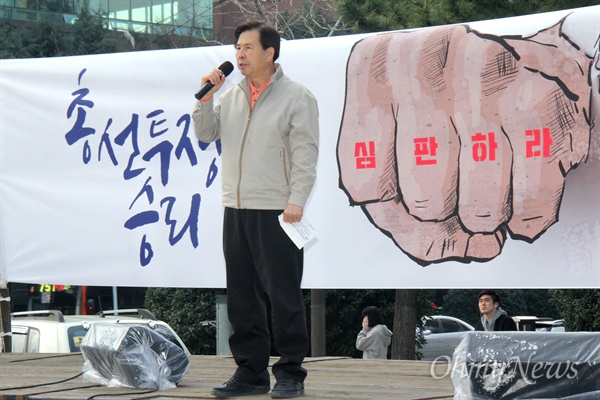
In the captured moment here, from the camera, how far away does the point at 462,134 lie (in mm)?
6191

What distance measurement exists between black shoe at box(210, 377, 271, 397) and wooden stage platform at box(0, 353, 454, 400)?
0.05 m

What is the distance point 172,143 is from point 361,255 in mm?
1520

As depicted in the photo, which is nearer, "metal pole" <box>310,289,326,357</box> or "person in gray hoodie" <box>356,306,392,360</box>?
"person in gray hoodie" <box>356,306,392,360</box>

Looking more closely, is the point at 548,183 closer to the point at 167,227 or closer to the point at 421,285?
the point at 421,285

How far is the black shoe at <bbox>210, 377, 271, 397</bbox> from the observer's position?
4512 mm

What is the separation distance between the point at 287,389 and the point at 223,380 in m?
0.96

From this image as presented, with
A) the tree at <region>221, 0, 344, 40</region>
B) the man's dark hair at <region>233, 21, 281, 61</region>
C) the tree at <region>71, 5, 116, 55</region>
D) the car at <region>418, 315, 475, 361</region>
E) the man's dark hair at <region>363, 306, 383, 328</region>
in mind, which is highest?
the tree at <region>71, 5, 116, 55</region>

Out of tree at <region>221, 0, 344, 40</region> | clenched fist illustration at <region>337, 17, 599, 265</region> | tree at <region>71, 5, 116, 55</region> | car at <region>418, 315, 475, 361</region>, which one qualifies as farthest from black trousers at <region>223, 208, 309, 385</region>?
tree at <region>71, 5, 116, 55</region>

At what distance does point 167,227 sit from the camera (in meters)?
6.92

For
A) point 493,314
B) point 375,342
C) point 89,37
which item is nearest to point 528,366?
point 493,314

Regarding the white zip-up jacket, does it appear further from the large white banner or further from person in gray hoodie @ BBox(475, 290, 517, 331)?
person in gray hoodie @ BBox(475, 290, 517, 331)

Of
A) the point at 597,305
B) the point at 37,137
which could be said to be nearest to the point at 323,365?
the point at 37,137

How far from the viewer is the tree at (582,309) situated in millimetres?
11367

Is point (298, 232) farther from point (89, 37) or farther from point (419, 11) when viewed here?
point (89, 37)
